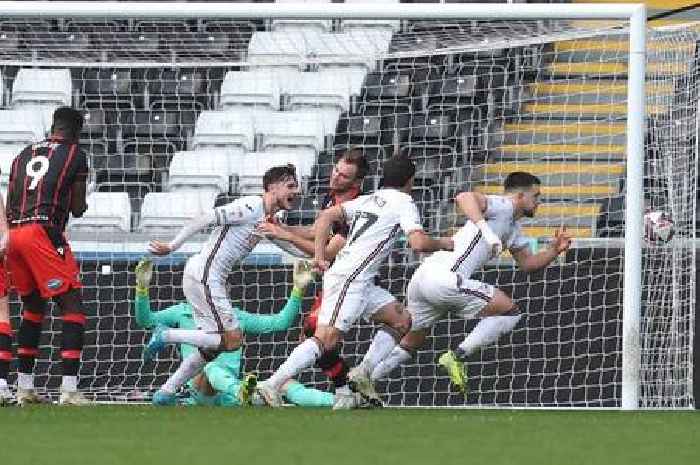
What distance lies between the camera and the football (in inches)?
481

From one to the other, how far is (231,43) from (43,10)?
343 centimetres

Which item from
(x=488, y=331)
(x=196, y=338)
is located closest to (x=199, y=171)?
(x=196, y=338)

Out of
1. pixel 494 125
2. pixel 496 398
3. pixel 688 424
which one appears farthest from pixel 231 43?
pixel 688 424

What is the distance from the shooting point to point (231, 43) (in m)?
15.5

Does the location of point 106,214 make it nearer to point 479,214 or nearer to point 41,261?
point 41,261

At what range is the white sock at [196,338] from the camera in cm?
1155

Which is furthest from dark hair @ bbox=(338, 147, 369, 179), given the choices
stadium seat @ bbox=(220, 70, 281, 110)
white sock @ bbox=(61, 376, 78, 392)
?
stadium seat @ bbox=(220, 70, 281, 110)

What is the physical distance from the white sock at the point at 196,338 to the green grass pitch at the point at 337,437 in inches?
32.9

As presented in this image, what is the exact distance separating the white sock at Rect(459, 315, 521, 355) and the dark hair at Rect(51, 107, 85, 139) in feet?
8.24

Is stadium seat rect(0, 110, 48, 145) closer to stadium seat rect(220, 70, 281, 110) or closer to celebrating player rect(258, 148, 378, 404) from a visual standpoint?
stadium seat rect(220, 70, 281, 110)

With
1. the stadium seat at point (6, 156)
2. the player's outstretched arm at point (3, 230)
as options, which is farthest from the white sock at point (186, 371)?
the stadium seat at point (6, 156)

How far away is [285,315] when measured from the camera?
12.2m

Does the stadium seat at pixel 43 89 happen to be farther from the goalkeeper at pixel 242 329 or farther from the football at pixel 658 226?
the football at pixel 658 226

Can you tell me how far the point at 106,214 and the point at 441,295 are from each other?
3685 mm
